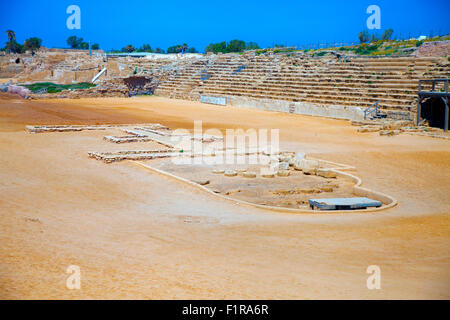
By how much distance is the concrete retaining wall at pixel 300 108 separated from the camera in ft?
91.1

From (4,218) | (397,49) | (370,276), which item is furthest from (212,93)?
(370,276)

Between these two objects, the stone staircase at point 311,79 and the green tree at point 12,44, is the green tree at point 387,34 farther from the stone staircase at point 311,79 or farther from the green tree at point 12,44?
the green tree at point 12,44

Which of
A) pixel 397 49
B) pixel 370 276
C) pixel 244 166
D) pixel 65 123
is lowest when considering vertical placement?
pixel 370 276

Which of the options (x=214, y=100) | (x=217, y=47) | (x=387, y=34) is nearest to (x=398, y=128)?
(x=214, y=100)

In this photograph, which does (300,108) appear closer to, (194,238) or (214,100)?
(214,100)

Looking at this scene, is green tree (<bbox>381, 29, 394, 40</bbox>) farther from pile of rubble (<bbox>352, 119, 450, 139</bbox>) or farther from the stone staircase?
pile of rubble (<bbox>352, 119, 450, 139</bbox>)

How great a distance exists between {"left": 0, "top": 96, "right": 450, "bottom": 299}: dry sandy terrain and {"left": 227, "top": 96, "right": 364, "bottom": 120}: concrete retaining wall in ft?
39.3

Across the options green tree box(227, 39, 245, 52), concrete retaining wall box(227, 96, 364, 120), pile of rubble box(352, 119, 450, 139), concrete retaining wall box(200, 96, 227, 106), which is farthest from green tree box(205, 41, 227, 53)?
pile of rubble box(352, 119, 450, 139)

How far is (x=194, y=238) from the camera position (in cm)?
804

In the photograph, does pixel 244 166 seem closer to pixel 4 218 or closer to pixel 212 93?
pixel 4 218

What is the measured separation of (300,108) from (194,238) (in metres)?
24.2

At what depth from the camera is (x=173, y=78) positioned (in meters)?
47.9

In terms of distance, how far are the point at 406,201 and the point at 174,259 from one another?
6413 mm
